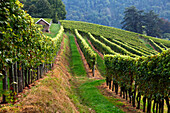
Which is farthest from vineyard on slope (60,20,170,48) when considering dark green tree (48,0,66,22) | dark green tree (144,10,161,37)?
dark green tree (144,10,161,37)

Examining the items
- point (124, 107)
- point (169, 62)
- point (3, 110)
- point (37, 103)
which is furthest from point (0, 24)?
point (124, 107)

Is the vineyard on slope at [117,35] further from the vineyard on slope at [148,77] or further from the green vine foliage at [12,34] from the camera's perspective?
the green vine foliage at [12,34]

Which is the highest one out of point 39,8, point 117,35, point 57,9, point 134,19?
point 57,9

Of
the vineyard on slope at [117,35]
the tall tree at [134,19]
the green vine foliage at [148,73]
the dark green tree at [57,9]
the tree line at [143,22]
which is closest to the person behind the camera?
the green vine foliage at [148,73]

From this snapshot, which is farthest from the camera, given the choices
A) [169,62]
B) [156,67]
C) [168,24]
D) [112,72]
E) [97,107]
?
[168,24]

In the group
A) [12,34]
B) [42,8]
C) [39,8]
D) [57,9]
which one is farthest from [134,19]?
[12,34]

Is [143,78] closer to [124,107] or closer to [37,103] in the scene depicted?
[124,107]

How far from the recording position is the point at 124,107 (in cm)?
1305

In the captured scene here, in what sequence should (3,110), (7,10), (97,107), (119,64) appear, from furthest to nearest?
(119,64)
(97,107)
(7,10)
(3,110)

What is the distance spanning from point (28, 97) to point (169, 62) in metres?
8.36

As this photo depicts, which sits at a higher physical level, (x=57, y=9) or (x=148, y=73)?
(x=57, y=9)

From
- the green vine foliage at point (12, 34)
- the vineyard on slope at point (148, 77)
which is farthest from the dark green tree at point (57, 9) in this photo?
the green vine foliage at point (12, 34)

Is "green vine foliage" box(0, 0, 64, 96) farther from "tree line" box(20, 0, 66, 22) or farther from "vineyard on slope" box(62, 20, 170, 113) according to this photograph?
"tree line" box(20, 0, 66, 22)

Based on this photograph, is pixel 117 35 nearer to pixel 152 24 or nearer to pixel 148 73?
pixel 152 24
